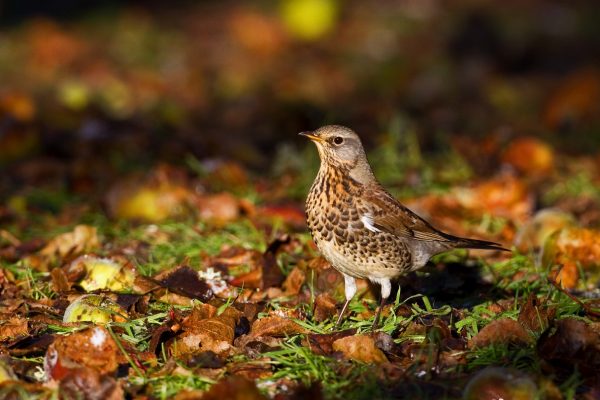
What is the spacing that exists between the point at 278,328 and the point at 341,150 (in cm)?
125

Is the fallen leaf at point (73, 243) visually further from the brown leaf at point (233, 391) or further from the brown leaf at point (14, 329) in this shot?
the brown leaf at point (233, 391)

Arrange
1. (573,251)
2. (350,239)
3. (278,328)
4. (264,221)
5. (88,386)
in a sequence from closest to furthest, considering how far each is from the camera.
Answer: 1. (88,386)
2. (278,328)
3. (350,239)
4. (573,251)
5. (264,221)

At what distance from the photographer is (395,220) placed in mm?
5637

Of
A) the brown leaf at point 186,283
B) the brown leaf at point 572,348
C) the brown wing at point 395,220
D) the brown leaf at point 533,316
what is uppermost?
the brown wing at point 395,220

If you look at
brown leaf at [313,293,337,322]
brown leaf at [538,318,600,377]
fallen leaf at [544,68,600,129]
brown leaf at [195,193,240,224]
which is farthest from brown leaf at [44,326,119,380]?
fallen leaf at [544,68,600,129]

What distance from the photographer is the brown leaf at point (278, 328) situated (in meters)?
5.04

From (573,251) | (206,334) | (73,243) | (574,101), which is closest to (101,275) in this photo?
(73,243)

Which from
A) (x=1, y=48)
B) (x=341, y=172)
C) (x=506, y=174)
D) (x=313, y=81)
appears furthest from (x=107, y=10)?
(x=341, y=172)

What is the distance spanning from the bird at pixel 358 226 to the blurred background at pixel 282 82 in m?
2.75

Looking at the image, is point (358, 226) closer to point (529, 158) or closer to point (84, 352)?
point (84, 352)

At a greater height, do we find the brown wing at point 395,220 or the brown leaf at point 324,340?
the brown wing at point 395,220

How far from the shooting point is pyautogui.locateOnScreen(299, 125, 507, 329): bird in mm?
5398

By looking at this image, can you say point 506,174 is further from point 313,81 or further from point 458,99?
point 313,81

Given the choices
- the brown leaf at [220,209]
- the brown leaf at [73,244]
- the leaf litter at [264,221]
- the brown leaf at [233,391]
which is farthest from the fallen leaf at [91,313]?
the brown leaf at [220,209]
